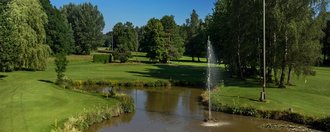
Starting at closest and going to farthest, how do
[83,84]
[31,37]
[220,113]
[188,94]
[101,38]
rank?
[220,113], [188,94], [83,84], [31,37], [101,38]

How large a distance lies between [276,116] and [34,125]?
64.3 ft

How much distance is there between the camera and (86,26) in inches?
5344

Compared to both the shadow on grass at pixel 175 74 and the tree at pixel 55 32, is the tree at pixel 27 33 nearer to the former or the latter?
the shadow on grass at pixel 175 74

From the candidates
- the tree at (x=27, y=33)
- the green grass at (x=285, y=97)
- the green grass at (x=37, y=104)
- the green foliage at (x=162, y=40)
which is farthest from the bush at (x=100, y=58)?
the green grass at (x=285, y=97)

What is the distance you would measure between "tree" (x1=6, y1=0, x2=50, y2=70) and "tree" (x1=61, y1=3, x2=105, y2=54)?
6321cm

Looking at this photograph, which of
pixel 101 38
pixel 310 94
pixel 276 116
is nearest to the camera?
pixel 276 116

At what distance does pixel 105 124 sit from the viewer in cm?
3212

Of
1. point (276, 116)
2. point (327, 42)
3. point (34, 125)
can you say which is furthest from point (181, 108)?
point (327, 42)

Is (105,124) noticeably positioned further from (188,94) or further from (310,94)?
(310,94)

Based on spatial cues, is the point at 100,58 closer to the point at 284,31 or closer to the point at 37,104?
the point at 284,31

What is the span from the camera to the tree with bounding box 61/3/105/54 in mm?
130750

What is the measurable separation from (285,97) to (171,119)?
13.6 metres

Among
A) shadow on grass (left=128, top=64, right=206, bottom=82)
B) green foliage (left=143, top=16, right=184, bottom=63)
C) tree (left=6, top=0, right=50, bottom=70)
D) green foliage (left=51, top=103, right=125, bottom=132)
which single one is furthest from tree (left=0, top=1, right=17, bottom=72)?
green foliage (left=143, top=16, right=184, bottom=63)

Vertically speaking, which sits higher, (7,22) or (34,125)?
(7,22)
